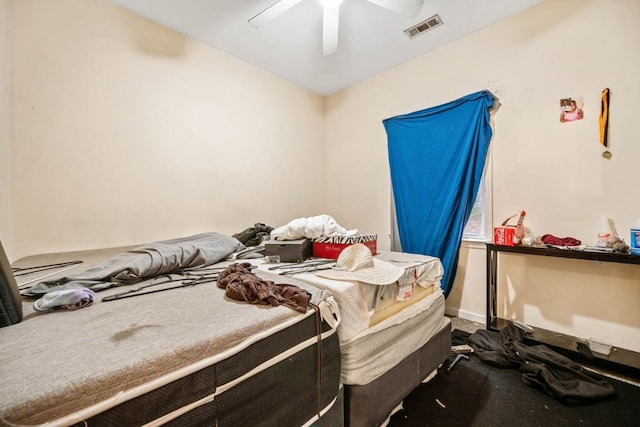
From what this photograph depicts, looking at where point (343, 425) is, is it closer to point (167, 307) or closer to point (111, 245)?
point (167, 307)

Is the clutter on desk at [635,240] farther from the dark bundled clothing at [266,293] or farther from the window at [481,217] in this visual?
the dark bundled clothing at [266,293]

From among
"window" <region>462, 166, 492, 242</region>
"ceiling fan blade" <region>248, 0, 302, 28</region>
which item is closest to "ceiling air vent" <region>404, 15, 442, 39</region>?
"ceiling fan blade" <region>248, 0, 302, 28</region>

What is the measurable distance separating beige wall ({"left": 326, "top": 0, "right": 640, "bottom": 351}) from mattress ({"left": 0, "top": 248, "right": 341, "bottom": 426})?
2.11 meters

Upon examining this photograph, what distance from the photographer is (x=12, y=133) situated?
5.67 feet

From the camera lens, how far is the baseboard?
2.45 meters

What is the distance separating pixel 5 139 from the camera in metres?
1.66

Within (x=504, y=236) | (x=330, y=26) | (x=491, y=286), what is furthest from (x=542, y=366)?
(x=330, y=26)

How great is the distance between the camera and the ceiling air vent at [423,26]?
7.57 ft

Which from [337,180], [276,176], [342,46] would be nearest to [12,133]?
[276,176]

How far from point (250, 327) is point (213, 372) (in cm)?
14

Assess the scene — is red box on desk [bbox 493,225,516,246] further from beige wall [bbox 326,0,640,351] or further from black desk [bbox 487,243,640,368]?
beige wall [bbox 326,0,640,351]

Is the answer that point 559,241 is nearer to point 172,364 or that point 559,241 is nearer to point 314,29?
point 172,364

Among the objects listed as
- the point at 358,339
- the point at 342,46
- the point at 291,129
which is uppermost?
the point at 342,46

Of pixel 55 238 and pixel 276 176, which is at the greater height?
pixel 276 176
